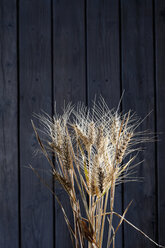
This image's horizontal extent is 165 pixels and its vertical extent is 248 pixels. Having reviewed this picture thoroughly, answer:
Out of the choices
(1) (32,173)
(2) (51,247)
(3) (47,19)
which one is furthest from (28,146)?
(3) (47,19)

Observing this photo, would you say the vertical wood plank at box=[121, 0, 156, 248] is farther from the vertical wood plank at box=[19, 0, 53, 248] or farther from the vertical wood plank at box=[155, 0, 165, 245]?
the vertical wood plank at box=[19, 0, 53, 248]

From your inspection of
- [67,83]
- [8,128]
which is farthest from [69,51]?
[8,128]

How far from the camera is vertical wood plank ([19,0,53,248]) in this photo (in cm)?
114

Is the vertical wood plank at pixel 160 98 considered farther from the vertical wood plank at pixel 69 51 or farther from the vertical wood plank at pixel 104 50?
the vertical wood plank at pixel 69 51

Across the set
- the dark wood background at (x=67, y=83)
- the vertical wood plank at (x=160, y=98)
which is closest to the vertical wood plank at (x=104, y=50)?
the dark wood background at (x=67, y=83)

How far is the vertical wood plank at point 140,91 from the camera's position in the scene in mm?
1167

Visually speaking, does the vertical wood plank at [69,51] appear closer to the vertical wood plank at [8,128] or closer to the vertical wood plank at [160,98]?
the vertical wood plank at [8,128]

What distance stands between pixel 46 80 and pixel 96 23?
354mm

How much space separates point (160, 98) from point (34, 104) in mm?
586

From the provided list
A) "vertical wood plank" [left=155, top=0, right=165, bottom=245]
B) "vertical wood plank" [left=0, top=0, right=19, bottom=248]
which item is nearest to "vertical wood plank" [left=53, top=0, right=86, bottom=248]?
"vertical wood plank" [left=0, top=0, right=19, bottom=248]

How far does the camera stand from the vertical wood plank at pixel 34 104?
3.74ft

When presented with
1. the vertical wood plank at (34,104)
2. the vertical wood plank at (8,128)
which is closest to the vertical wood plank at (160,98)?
the vertical wood plank at (34,104)

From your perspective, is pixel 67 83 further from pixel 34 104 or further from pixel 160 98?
pixel 160 98

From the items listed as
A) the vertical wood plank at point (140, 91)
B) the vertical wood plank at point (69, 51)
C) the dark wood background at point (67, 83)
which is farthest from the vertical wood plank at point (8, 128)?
the vertical wood plank at point (140, 91)
